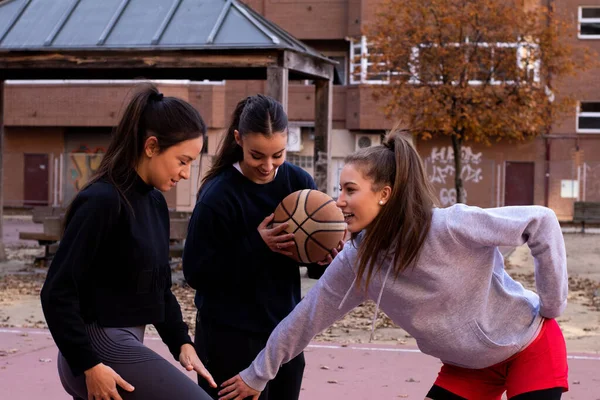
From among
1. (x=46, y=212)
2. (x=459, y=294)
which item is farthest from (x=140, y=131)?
(x=46, y=212)

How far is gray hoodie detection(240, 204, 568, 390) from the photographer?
3.82 meters

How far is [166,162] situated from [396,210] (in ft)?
3.12

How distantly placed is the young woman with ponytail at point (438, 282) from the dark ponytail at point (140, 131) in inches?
29.1

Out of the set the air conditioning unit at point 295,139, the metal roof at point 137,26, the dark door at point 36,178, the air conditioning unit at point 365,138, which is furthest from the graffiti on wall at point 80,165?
the metal roof at point 137,26

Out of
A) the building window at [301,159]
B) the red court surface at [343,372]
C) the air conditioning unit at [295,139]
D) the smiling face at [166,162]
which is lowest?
the red court surface at [343,372]

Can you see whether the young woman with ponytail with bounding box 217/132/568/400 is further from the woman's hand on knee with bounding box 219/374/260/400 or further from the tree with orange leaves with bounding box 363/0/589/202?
the tree with orange leaves with bounding box 363/0/589/202

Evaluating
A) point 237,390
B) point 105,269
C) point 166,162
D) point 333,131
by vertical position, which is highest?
point 333,131

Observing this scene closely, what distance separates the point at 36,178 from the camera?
130 ft

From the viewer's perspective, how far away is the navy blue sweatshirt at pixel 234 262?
169 inches

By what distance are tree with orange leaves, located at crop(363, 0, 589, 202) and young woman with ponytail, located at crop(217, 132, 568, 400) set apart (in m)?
19.9

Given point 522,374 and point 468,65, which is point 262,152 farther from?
point 468,65

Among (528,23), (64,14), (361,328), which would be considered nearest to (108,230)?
(361,328)

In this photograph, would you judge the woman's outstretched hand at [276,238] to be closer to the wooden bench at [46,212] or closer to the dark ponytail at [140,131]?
the dark ponytail at [140,131]

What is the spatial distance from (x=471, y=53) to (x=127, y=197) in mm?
21604
